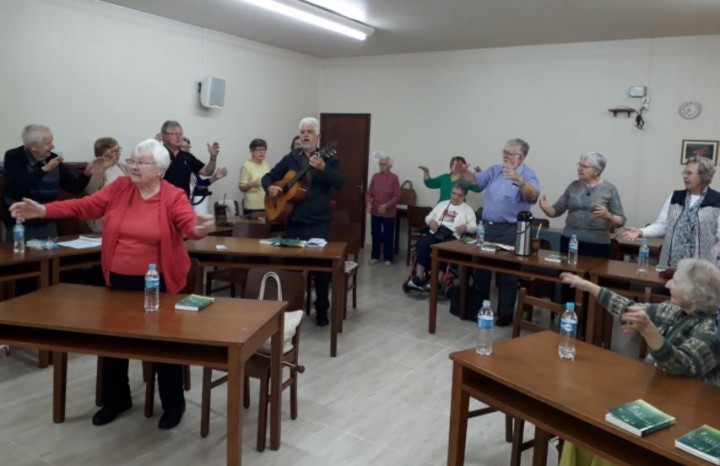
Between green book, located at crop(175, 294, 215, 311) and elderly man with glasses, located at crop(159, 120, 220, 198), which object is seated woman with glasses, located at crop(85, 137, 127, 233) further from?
green book, located at crop(175, 294, 215, 311)

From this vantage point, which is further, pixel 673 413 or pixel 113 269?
pixel 113 269

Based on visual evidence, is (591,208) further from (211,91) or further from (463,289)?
(211,91)

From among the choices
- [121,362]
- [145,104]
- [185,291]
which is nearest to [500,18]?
[145,104]

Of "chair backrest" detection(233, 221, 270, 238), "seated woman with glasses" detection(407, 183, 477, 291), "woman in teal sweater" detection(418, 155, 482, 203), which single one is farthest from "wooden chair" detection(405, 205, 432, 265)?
"chair backrest" detection(233, 221, 270, 238)

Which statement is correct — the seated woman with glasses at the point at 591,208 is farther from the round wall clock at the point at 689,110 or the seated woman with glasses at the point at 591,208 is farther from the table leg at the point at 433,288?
the round wall clock at the point at 689,110

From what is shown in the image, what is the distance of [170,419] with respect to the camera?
10.4 ft

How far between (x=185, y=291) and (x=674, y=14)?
5483 mm

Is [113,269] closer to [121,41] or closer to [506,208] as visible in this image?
[506,208]

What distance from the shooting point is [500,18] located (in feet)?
20.3

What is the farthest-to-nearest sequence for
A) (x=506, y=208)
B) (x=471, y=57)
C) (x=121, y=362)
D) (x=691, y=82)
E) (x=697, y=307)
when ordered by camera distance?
(x=471, y=57) < (x=691, y=82) < (x=506, y=208) < (x=121, y=362) < (x=697, y=307)

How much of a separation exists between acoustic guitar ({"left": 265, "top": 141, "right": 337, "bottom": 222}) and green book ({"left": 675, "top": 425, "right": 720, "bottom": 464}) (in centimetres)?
343

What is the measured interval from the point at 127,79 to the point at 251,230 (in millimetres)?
2623

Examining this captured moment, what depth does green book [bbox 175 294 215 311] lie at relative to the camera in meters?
2.71

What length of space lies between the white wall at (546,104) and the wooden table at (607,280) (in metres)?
3.26
